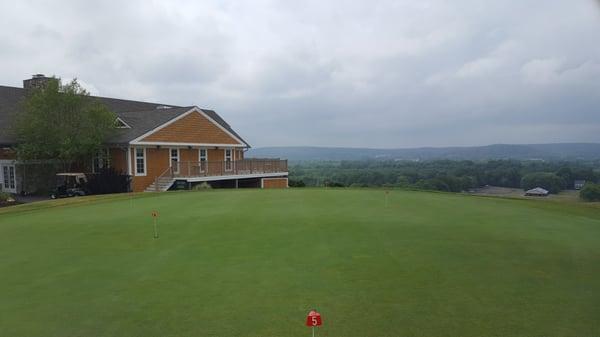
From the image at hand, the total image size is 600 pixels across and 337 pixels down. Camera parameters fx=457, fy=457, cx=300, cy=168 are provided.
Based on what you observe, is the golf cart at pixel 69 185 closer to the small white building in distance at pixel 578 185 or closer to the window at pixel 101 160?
the window at pixel 101 160

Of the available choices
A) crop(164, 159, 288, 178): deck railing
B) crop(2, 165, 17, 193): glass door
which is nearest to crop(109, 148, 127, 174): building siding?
crop(164, 159, 288, 178): deck railing

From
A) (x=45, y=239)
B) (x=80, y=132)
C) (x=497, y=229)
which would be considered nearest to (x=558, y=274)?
(x=497, y=229)

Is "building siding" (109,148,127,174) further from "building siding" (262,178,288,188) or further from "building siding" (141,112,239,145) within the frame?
"building siding" (262,178,288,188)

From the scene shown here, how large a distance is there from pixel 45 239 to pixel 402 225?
792cm

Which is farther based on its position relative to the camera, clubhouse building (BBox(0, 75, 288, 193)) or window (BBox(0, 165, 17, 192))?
clubhouse building (BBox(0, 75, 288, 193))

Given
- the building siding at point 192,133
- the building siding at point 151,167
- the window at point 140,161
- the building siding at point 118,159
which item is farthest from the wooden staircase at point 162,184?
the building siding at point 192,133

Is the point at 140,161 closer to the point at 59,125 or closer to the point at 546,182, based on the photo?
the point at 59,125

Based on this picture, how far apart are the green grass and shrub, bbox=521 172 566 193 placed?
570 inches

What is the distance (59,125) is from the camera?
26484mm

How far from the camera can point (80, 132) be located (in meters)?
26.9

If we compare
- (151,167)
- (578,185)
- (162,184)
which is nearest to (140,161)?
(151,167)

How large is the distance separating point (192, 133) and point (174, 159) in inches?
95.5

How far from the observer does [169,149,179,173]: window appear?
30.7 m

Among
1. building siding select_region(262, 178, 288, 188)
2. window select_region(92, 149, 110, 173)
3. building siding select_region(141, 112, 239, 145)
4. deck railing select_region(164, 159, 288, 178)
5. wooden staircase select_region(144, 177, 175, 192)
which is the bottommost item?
building siding select_region(262, 178, 288, 188)
